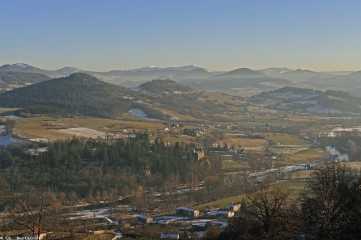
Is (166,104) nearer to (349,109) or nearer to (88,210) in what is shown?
(349,109)

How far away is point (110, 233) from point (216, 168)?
106 ft

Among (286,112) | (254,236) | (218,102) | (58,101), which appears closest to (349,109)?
(286,112)

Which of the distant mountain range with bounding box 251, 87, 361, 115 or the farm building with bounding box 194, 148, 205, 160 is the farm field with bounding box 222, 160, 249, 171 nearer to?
the farm building with bounding box 194, 148, 205, 160

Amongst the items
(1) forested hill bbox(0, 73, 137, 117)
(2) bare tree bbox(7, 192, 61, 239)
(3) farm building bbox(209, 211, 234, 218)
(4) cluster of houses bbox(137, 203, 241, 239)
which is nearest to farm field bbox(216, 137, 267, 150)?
(1) forested hill bbox(0, 73, 137, 117)

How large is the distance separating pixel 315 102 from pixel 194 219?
127 metres

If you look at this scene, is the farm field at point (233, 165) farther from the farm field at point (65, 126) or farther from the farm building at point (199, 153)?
the farm field at point (65, 126)

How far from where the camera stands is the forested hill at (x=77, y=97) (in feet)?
381

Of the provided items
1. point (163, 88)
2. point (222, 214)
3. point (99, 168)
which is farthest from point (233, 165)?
point (163, 88)

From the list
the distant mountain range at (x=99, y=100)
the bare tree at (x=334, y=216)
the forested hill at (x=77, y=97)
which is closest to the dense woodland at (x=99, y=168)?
the bare tree at (x=334, y=216)

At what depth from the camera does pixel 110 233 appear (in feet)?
104

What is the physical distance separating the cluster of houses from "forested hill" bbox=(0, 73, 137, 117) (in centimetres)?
6866

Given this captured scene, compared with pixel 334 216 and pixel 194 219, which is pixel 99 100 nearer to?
pixel 194 219

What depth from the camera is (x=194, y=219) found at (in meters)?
39.8

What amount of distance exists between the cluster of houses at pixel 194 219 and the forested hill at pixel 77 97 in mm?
68663
